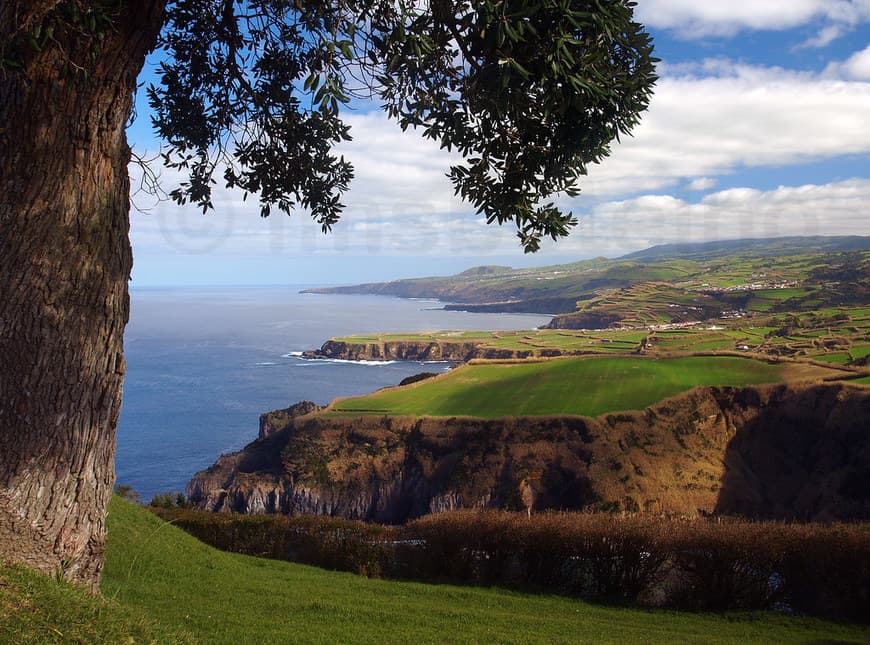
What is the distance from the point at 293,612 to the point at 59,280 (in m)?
6.65

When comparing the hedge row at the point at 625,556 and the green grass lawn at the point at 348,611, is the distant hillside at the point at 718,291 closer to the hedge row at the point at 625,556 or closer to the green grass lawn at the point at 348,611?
the hedge row at the point at 625,556

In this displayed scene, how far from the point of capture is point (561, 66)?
16.4 ft

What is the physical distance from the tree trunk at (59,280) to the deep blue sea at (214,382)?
3895 centimetres

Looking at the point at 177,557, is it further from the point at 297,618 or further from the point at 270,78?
the point at 270,78

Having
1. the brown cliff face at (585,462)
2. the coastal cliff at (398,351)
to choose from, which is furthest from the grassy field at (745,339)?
the brown cliff face at (585,462)

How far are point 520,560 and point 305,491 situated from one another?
97.0 ft

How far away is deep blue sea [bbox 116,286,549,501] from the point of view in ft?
161

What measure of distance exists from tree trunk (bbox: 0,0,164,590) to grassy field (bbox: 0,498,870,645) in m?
0.54

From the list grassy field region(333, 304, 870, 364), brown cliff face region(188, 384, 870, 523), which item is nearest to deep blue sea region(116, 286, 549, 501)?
brown cliff face region(188, 384, 870, 523)

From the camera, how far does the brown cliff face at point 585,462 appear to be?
3544cm

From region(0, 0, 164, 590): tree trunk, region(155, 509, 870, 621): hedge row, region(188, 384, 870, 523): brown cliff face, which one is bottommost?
region(188, 384, 870, 523): brown cliff face

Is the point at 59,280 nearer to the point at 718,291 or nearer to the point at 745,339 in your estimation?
the point at 745,339

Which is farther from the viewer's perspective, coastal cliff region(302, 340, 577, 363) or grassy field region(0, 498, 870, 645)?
coastal cliff region(302, 340, 577, 363)

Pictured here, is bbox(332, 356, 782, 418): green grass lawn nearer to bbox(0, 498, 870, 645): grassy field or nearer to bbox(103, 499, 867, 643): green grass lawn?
bbox(103, 499, 867, 643): green grass lawn
